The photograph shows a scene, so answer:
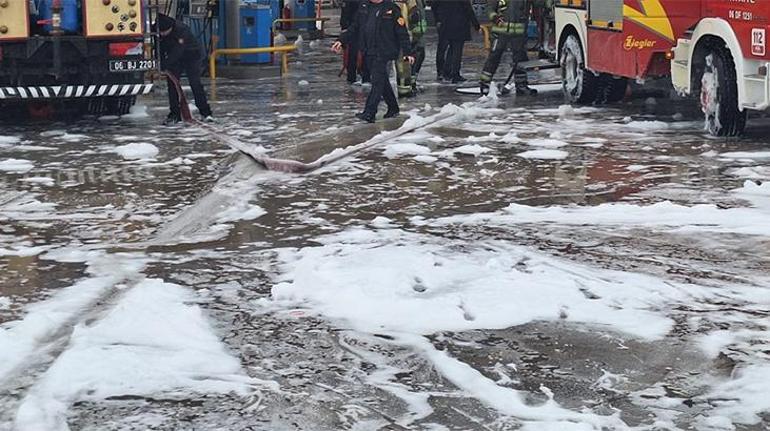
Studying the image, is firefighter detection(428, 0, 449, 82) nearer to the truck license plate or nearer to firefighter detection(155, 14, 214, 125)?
firefighter detection(155, 14, 214, 125)

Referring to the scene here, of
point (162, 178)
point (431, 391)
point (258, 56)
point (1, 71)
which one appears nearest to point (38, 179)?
point (162, 178)

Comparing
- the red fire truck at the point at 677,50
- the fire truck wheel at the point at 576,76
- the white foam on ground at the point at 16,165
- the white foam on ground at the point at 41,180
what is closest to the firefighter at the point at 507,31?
the red fire truck at the point at 677,50

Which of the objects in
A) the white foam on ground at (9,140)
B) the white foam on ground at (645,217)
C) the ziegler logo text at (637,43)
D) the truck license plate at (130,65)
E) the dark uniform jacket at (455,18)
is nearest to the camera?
the white foam on ground at (645,217)

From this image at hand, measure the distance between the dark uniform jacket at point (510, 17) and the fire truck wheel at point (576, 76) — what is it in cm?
72

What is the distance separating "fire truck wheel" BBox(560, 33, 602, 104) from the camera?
16.1 m

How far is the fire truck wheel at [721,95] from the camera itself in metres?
12.4

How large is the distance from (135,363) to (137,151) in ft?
22.9

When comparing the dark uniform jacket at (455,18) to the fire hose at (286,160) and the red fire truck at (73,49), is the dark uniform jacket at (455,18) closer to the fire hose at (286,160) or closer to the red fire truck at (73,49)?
the fire hose at (286,160)

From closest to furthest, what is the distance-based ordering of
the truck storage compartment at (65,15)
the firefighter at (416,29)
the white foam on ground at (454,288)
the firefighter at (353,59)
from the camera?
the white foam on ground at (454,288) → the truck storage compartment at (65,15) → the firefighter at (416,29) → the firefighter at (353,59)

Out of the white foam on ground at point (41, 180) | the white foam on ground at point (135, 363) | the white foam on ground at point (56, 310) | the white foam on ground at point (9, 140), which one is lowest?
the white foam on ground at point (135, 363)

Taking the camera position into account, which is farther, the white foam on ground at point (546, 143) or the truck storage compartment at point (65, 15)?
the truck storage compartment at point (65, 15)

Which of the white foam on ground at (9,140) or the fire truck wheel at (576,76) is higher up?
the fire truck wheel at (576,76)

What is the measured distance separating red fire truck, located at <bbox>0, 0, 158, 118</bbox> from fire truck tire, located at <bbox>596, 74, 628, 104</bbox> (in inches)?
223

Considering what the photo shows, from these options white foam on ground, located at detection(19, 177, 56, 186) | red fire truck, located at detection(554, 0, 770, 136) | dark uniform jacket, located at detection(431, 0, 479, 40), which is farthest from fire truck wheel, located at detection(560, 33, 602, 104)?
white foam on ground, located at detection(19, 177, 56, 186)
